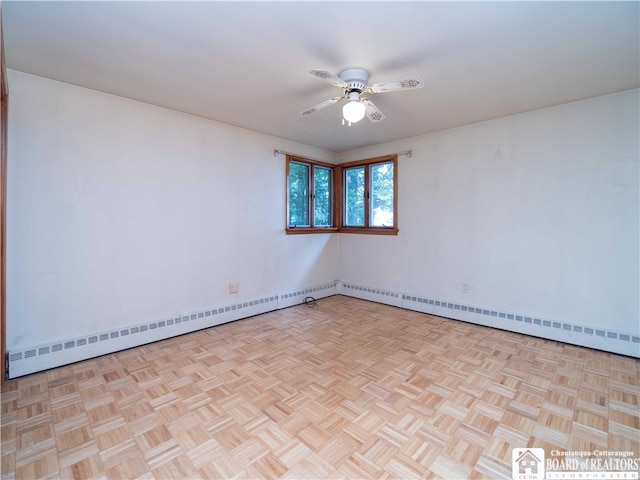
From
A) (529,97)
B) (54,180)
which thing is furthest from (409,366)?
(54,180)

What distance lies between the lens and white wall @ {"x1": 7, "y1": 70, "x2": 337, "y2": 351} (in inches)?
86.0

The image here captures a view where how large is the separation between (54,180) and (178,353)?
5.51 feet

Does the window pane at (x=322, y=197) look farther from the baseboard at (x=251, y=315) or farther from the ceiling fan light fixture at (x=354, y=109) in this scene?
the ceiling fan light fixture at (x=354, y=109)

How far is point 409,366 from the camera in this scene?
7.79ft

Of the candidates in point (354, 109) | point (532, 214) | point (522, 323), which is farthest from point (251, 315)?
point (532, 214)

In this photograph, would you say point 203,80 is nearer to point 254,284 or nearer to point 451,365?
point 254,284

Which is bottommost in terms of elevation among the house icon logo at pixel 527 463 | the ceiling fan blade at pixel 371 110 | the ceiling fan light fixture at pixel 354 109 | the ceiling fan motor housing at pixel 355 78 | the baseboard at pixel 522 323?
the house icon logo at pixel 527 463

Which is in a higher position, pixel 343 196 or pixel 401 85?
pixel 401 85

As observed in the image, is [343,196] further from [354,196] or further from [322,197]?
[322,197]

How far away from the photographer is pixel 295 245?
4082 millimetres

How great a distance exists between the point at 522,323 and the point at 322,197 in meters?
2.93

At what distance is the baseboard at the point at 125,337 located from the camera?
2193 mm

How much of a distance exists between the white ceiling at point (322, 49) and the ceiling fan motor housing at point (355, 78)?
0.05 m

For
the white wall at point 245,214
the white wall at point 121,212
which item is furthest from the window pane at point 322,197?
the white wall at point 121,212
